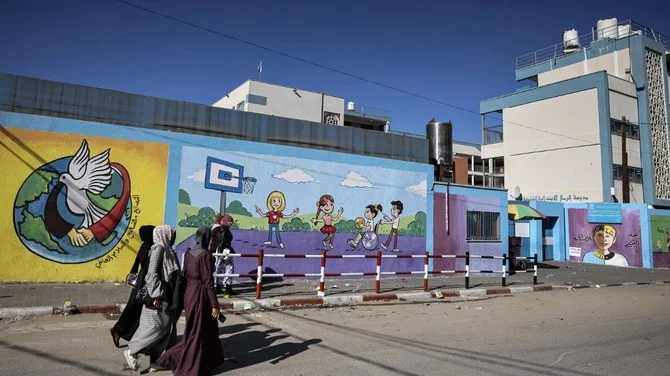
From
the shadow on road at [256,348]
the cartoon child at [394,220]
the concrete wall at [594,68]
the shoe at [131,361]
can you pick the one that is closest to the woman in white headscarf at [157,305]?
the shoe at [131,361]

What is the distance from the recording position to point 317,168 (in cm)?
1331

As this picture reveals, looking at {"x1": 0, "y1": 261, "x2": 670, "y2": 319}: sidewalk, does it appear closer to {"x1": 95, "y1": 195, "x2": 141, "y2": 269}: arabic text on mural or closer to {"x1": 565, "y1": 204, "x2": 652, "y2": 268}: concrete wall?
{"x1": 95, "y1": 195, "x2": 141, "y2": 269}: arabic text on mural

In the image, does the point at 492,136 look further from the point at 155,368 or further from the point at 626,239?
the point at 155,368

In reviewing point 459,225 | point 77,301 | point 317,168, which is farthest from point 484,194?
point 77,301

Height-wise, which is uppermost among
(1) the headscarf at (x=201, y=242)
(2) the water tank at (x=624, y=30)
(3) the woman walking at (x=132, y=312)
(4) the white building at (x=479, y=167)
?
(2) the water tank at (x=624, y=30)

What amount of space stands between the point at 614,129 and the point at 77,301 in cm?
3597

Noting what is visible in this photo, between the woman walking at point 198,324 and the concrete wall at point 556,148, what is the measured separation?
33565mm

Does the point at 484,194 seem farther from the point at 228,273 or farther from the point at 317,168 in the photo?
the point at 228,273

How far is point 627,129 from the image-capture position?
33375 mm

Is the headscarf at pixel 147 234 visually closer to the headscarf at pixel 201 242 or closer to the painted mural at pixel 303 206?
the headscarf at pixel 201 242

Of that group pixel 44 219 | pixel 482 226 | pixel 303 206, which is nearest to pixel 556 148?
pixel 482 226

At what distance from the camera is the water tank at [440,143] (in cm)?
1666

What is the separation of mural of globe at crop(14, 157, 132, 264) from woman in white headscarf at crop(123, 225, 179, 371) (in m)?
6.37

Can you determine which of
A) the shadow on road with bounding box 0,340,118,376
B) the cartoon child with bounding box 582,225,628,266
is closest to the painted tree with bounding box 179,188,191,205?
the shadow on road with bounding box 0,340,118,376
